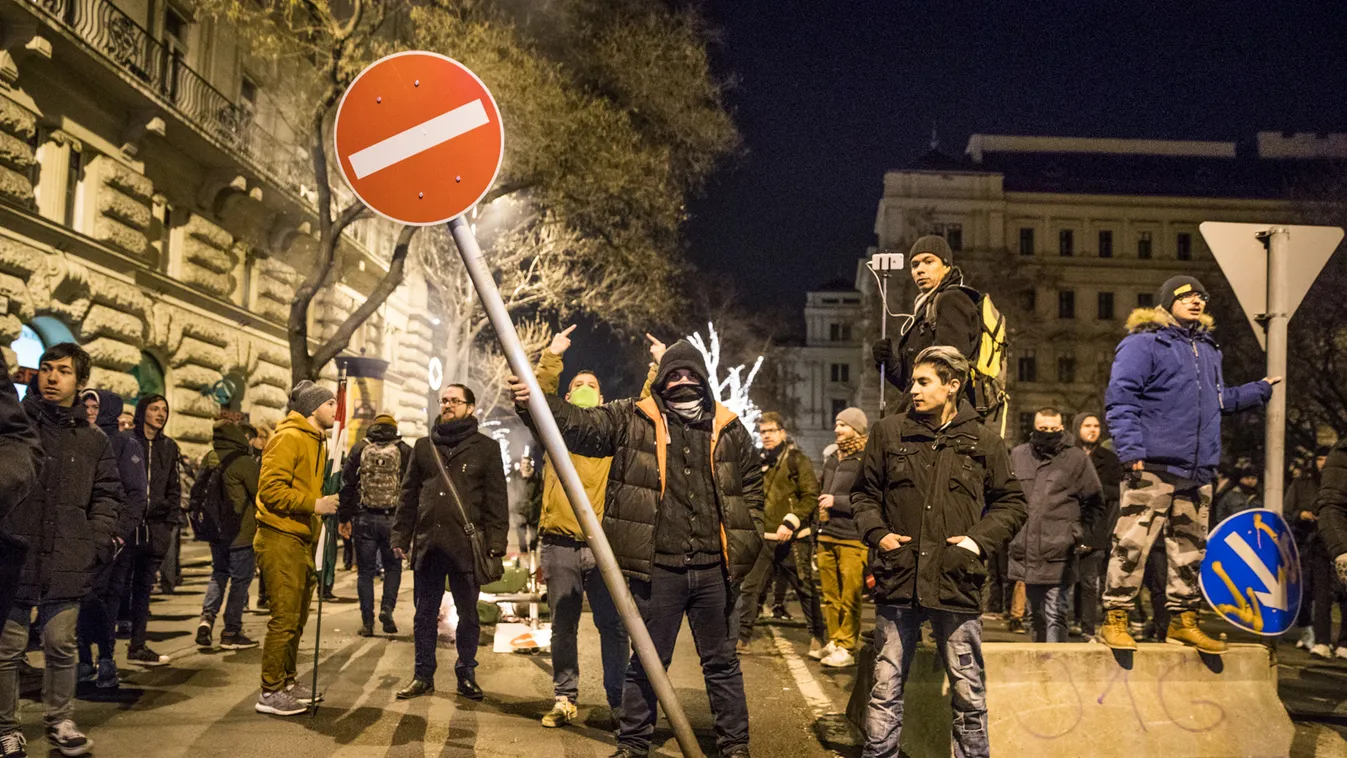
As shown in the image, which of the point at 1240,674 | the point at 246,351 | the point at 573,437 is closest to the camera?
the point at 573,437

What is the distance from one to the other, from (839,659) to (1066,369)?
202ft

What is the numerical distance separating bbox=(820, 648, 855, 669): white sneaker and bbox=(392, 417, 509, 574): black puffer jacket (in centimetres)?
295

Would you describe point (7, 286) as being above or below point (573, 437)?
above

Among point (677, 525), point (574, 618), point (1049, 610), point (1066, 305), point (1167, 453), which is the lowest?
point (1049, 610)

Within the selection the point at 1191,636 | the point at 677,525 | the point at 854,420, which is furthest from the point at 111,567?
the point at 1191,636

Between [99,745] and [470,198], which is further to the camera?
[99,745]

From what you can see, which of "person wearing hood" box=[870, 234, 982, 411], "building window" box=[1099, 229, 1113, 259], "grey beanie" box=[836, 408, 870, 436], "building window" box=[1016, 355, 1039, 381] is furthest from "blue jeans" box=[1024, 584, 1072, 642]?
"building window" box=[1099, 229, 1113, 259]

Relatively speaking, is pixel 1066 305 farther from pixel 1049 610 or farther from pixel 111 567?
pixel 111 567

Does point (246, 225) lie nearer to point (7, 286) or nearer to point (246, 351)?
point (246, 351)

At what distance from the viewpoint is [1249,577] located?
6.02 m

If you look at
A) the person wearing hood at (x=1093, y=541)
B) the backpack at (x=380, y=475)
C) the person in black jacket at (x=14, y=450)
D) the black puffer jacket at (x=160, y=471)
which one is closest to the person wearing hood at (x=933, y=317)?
the person in black jacket at (x=14, y=450)

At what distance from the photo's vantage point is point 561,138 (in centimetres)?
1908

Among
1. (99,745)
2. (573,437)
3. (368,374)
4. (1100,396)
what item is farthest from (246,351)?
(1100,396)

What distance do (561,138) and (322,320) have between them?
36.6 feet
